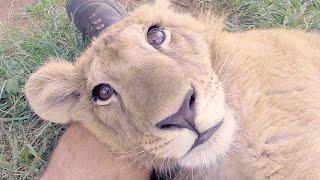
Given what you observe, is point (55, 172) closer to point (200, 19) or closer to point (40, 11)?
point (200, 19)

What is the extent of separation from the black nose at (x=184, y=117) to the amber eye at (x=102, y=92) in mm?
561

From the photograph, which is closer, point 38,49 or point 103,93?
point 103,93

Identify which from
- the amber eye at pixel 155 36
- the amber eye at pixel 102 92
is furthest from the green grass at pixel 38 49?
the amber eye at pixel 155 36

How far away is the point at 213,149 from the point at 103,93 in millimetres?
697

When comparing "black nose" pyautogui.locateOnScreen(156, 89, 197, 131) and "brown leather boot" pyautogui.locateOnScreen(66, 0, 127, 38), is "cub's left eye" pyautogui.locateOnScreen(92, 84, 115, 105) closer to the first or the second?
"black nose" pyautogui.locateOnScreen(156, 89, 197, 131)

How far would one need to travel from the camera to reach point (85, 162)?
3.54m

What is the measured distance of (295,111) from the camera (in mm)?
3051

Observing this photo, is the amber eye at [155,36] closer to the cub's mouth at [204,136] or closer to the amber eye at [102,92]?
the amber eye at [102,92]

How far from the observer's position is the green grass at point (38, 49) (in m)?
4.25

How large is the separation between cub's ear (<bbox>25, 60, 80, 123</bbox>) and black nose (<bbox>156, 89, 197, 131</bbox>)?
108 centimetres

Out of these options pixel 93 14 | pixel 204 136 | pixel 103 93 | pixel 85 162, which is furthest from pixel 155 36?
pixel 93 14

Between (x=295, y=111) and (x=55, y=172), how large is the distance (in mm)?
1463

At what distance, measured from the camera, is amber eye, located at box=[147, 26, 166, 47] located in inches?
122

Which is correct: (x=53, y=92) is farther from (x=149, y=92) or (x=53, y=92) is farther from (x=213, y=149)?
(x=213, y=149)
